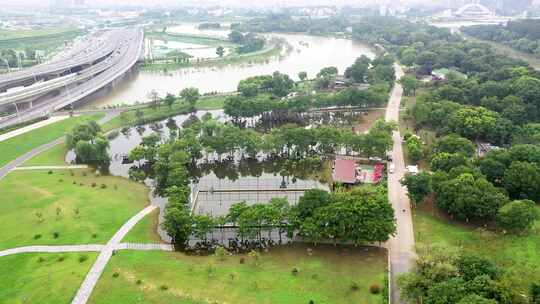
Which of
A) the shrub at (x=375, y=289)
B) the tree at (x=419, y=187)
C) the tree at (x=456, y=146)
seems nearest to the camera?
the shrub at (x=375, y=289)

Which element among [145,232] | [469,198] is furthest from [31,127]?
[469,198]

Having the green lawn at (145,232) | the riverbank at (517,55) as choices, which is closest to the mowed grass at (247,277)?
the green lawn at (145,232)

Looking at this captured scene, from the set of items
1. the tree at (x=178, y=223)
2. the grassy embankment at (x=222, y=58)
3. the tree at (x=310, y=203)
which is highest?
the grassy embankment at (x=222, y=58)

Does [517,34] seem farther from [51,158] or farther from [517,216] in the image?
[51,158]

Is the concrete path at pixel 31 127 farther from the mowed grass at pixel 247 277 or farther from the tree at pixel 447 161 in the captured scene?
the tree at pixel 447 161

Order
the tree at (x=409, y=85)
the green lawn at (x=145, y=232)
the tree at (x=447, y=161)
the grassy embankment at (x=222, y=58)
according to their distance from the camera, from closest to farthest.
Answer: the green lawn at (x=145, y=232)
the tree at (x=447, y=161)
the tree at (x=409, y=85)
the grassy embankment at (x=222, y=58)

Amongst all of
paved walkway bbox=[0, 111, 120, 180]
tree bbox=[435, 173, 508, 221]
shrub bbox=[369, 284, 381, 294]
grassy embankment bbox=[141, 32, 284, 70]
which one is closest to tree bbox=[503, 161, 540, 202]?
tree bbox=[435, 173, 508, 221]

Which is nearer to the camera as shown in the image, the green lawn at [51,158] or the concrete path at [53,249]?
the concrete path at [53,249]
